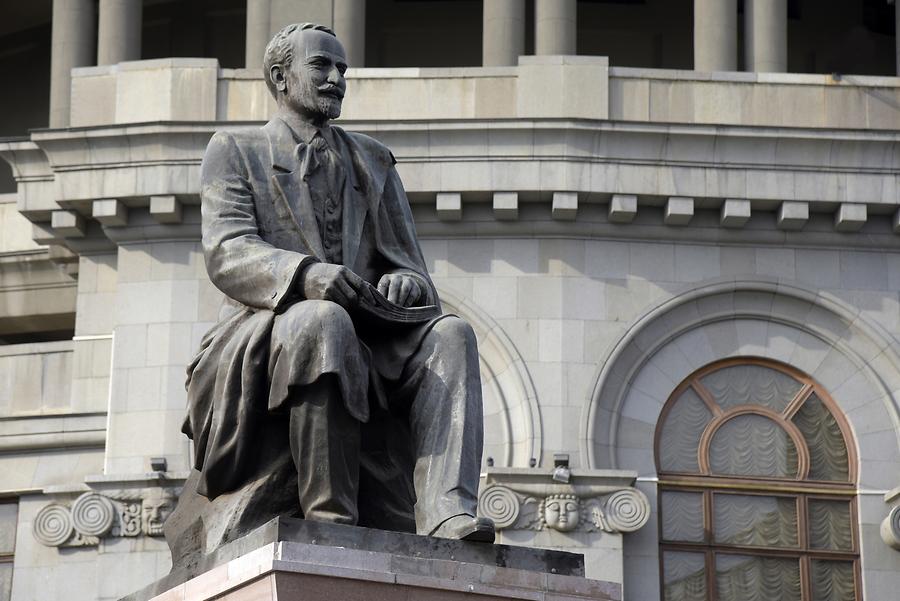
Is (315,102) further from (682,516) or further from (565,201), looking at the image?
(682,516)

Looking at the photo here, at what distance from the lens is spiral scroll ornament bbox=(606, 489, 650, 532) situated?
28.4 meters

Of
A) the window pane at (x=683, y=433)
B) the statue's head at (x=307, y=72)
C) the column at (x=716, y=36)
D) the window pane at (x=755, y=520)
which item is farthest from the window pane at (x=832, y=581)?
the statue's head at (x=307, y=72)

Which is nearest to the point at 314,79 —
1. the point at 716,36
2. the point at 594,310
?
the point at 594,310

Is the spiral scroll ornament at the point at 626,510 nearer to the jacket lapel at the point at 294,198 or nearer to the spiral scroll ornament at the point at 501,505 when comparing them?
the spiral scroll ornament at the point at 501,505

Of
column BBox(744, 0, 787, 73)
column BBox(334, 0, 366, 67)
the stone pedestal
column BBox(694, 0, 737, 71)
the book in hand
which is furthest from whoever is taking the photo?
column BBox(334, 0, 366, 67)

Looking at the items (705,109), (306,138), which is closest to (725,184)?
(705,109)

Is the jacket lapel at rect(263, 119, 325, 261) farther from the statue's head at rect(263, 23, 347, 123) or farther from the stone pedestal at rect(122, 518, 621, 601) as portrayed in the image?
the stone pedestal at rect(122, 518, 621, 601)

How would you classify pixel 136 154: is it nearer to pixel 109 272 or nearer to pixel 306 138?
pixel 109 272

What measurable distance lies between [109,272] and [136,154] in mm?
1844

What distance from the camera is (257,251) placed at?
12531 mm

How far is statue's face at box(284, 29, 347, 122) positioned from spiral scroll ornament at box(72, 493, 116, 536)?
53.0 feet

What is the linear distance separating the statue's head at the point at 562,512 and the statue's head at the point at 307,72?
50.3 feet

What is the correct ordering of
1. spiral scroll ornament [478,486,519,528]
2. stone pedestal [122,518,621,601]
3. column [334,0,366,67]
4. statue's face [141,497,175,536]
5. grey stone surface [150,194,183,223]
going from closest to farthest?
1. stone pedestal [122,518,621,601]
2. spiral scroll ornament [478,486,519,528]
3. statue's face [141,497,175,536]
4. grey stone surface [150,194,183,223]
5. column [334,0,366,67]

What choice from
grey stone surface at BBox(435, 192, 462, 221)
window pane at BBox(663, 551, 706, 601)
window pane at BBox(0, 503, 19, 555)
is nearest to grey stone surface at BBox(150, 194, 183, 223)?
grey stone surface at BBox(435, 192, 462, 221)
